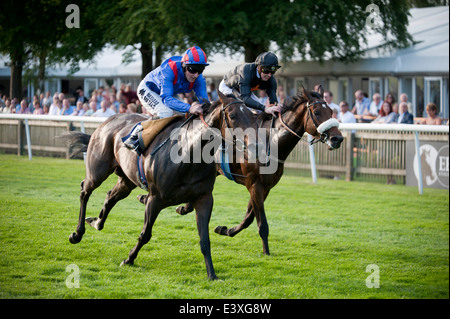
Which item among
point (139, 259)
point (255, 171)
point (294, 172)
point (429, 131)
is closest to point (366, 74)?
point (294, 172)

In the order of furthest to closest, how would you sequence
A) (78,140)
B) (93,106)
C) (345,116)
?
1. (93,106)
2. (345,116)
3. (78,140)

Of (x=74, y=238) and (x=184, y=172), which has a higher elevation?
(x=184, y=172)

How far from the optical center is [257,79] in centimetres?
643

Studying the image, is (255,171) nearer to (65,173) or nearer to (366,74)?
(65,173)

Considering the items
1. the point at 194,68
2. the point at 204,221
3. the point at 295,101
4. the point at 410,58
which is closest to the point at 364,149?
the point at 410,58

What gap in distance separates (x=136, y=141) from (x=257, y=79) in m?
1.62

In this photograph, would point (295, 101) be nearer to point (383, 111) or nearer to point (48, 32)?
point (383, 111)

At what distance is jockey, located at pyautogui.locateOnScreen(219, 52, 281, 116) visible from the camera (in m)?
6.11

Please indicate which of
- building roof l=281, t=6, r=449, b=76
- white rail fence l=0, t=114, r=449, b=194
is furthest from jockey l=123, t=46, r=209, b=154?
building roof l=281, t=6, r=449, b=76

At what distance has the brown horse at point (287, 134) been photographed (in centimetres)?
587

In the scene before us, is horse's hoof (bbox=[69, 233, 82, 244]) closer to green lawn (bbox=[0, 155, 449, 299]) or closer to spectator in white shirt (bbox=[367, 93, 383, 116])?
green lawn (bbox=[0, 155, 449, 299])

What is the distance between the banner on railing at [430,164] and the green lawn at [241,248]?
23 centimetres
